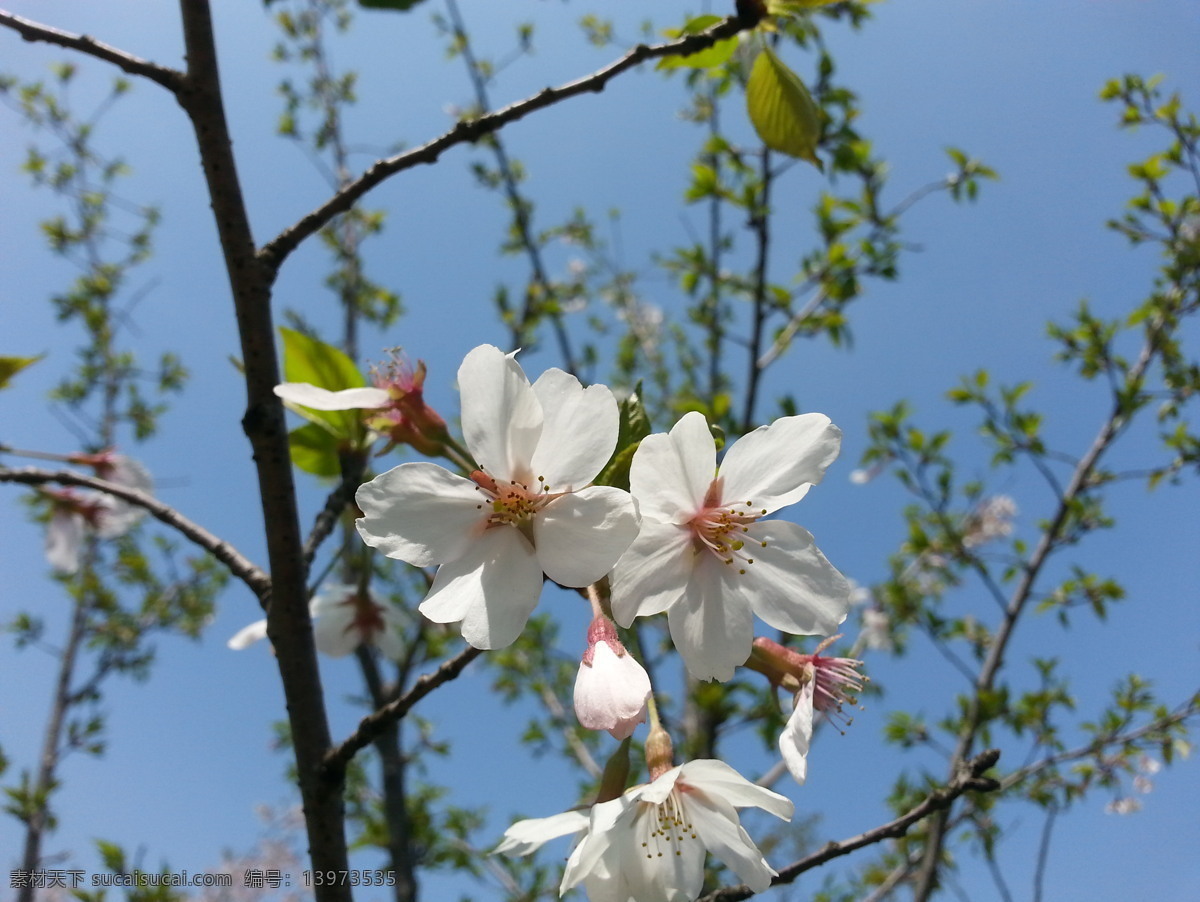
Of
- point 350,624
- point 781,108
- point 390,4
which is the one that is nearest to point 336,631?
point 350,624

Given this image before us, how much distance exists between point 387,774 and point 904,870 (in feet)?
7.79

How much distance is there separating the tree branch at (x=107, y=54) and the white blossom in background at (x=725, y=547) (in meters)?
0.89

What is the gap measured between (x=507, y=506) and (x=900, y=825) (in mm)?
642

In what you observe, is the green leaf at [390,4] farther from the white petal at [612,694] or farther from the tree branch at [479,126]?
the tree branch at [479,126]

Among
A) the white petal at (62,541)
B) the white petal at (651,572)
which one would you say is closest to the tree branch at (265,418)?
the white petal at (651,572)

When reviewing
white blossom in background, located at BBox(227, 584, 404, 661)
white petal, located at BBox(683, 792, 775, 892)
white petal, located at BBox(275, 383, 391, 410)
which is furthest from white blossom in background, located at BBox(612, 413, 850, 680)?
white blossom in background, located at BBox(227, 584, 404, 661)

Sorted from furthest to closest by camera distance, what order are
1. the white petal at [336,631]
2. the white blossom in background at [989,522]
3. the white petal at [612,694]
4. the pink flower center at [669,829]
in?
the white blossom in background at [989,522] → the white petal at [336,631] → the pink flower center at [669,829] → the white petal at [612,694]

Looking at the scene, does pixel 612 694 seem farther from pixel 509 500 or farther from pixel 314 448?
pixel 314 448

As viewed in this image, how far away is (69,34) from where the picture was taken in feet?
3.43

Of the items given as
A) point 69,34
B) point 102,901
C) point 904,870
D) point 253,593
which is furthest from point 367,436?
point 904,870

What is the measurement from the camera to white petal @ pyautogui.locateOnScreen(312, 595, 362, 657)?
1622mm

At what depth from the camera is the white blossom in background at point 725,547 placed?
0.83 meters

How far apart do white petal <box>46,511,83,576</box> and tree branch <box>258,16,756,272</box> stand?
4.44 ft

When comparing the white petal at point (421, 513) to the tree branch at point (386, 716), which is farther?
the tree branch at point (386, 716)
